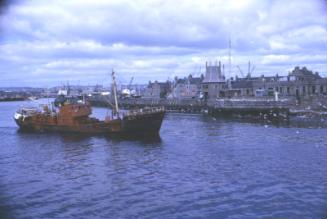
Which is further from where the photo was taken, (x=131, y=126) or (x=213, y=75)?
(x=213, y=75)

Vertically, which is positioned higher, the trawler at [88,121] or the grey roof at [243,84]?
the grey roof at [243,84]

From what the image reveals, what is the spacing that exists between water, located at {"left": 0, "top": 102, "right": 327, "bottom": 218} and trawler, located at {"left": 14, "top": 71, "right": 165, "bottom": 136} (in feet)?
15.9

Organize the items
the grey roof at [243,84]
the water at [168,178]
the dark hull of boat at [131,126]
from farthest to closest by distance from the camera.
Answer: the grey roof at [243,84]
the dark hull of boat at [131,126]
the water at [168,178]

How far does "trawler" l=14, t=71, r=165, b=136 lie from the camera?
2140 inches

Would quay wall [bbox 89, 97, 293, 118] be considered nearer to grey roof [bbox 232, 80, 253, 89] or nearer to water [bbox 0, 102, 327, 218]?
grey roof [bbox 232, 80, 253, 89]

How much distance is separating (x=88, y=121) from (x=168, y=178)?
103 ft

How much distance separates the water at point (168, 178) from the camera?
22547 millimetres

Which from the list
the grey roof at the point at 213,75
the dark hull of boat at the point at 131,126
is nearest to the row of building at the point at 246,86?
the grey roof at the point at 213,75

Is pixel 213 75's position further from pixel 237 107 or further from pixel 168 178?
pixel 168 178

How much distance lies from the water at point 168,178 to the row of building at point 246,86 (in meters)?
54.7

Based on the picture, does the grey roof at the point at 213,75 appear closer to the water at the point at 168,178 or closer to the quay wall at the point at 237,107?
the quay wall at the point at 237,107

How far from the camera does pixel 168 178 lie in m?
29.4

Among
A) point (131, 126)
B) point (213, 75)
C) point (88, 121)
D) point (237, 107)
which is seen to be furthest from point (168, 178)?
point (213, 75)

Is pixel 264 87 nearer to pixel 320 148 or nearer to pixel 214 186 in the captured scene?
pixel 320 148
